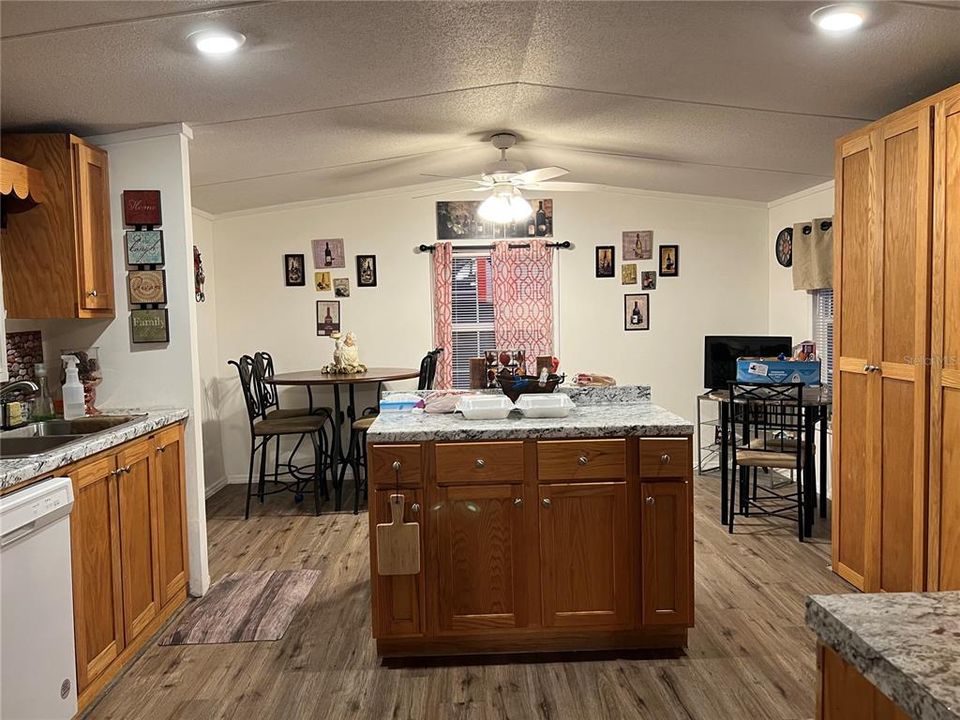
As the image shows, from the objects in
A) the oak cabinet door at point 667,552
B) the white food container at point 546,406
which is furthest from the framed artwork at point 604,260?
the oak cabinet door at point 667,552

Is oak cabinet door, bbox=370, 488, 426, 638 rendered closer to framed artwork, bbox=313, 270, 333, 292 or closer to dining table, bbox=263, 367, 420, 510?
dining table, bbox=263, 367, 420, 510

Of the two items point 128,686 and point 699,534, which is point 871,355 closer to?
point 699,534

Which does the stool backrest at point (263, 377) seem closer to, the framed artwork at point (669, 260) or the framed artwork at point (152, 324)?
the framed artwork at point (152, 324)

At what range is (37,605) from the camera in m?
2.23

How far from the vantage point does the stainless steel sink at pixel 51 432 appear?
291cm

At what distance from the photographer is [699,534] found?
4.60m

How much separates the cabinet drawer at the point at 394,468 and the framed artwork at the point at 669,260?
4.03m

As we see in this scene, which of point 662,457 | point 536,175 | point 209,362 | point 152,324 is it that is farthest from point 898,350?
point 209,362

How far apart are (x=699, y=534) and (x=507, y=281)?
264 cm

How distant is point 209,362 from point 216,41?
3882 millimetres

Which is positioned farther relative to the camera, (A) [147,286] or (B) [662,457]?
(A) [147,286]

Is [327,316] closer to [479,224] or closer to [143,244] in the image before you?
[479,224]

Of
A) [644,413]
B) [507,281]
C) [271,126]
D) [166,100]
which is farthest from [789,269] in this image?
[166,100]

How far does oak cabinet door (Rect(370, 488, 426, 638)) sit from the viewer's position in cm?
290
